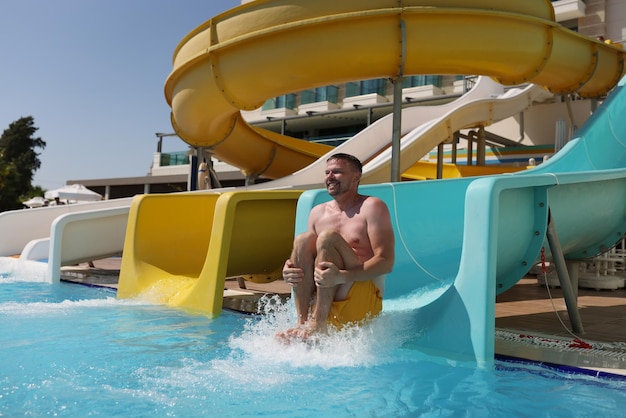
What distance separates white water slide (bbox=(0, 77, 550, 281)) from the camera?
24.3 feet

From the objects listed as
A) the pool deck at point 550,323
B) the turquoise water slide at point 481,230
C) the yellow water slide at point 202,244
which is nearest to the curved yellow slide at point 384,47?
Result: the turquoise water slide at point 481,230

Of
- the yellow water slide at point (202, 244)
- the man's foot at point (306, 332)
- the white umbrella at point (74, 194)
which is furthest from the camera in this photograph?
the white umbrella at point (74, 194)

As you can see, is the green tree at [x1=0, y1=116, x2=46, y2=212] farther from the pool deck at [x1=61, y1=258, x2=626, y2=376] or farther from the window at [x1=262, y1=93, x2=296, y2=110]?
the pool deck at [x1=61, y1=258, x2=626, y2=376]

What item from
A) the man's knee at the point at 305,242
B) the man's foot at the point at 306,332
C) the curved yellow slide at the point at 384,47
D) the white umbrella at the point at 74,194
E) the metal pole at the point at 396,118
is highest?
the curved yellow slide at the point at 384,47

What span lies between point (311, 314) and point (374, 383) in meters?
0.62

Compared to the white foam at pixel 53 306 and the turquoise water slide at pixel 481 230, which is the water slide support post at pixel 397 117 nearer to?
the turquoise water slide at pixel 481 230

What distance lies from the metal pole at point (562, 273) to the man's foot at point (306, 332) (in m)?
1.82

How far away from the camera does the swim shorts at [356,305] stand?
10.4ft

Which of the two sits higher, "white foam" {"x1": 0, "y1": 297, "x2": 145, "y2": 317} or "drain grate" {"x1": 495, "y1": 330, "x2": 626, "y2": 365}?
"drain grate" {"x1": 495, "y1": 330, "x2": 626, "y2": 365}

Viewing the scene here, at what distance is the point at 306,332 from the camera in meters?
3.16

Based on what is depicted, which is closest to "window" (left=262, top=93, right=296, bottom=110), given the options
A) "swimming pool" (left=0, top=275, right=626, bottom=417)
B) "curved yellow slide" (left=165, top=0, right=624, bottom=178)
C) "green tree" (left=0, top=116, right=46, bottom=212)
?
"curved yellow slide" (left=165, top=0, right=624, bottom=178)

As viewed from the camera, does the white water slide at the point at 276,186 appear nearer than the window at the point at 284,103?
Yes

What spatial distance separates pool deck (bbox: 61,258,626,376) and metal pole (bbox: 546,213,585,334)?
0.33 feet

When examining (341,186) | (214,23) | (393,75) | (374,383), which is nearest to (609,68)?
(393,75)
